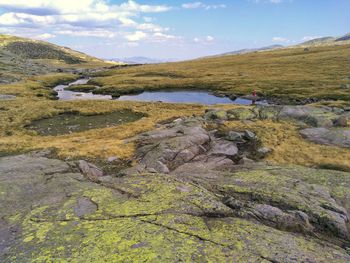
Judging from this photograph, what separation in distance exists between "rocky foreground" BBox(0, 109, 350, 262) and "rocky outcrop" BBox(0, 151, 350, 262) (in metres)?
0.04

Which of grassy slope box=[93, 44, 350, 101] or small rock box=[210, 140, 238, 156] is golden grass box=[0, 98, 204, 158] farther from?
grassy slope box=[93, 44, 350, 101]

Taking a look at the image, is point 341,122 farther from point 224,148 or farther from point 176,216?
point 176,216

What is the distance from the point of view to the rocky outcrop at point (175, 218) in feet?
40.5

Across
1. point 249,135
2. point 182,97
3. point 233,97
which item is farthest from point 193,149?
point 182,97

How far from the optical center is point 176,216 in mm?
14781

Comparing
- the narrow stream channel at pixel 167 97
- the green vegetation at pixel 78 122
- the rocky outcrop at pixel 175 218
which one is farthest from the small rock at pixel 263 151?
the narrow stream channel at pixel 167 97

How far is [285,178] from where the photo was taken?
20812mm

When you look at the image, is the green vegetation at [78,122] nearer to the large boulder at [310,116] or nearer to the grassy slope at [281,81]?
the large boulder at [310,116]

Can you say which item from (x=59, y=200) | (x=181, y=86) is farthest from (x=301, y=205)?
(x=181, y=86)

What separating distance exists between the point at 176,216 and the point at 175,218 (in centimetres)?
21

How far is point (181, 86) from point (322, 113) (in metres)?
81.6

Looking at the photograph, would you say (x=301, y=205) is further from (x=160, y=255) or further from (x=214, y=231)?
(x=160, y=255)

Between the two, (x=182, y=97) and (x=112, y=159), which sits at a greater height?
(x=112, y=159)

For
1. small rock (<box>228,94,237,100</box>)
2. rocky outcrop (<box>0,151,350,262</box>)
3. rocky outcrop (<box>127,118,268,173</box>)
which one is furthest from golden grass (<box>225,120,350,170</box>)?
small rock (<box>228,94,237,100</box>)
